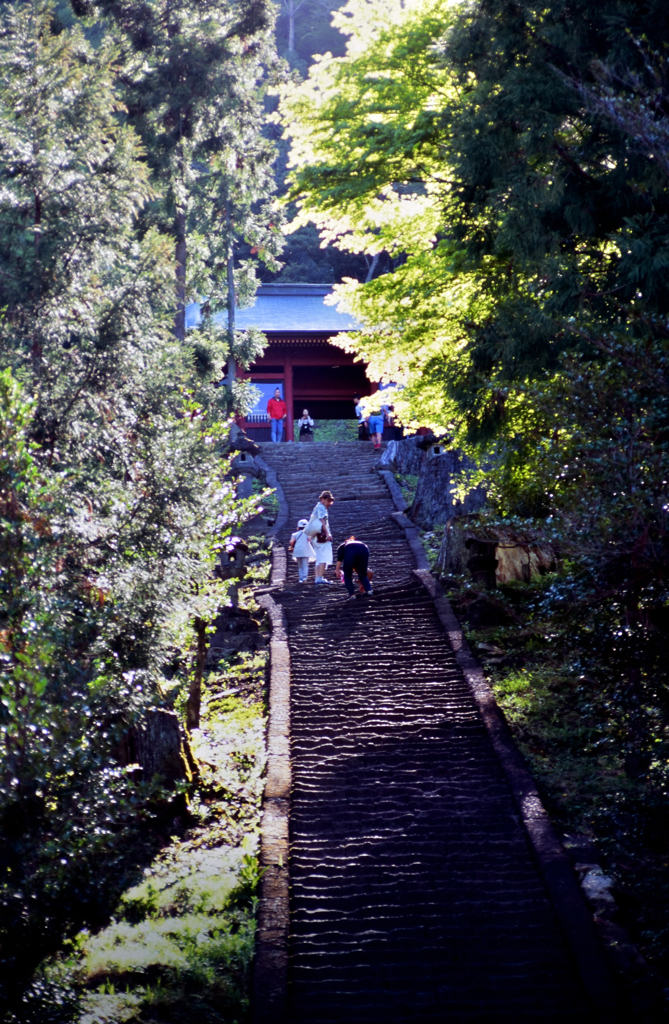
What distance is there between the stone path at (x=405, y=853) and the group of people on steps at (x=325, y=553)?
1087 millimetres

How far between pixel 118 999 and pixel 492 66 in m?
9.39

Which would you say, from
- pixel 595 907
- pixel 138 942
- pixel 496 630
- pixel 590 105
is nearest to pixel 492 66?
pixel 590 105

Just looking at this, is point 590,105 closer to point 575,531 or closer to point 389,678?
point 575,531

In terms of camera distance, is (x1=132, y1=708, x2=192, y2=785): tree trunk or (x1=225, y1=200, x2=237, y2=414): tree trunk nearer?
(x1=132, y1=708, x2=192, y2=785): tree trunk

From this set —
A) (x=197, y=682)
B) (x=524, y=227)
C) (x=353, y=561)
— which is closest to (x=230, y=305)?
(x=353, y=561)

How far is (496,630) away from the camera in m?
12.0

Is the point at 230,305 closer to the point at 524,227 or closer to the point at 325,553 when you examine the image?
the point at 325,553

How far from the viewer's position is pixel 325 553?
14844mm

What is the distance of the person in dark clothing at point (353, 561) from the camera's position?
13633 millimetres

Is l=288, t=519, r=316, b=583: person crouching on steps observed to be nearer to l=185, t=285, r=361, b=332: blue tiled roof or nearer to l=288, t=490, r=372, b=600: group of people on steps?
l=288, t=490, r=372, b=600: group of people on steps

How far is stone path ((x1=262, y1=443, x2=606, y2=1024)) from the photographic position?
6.17 m

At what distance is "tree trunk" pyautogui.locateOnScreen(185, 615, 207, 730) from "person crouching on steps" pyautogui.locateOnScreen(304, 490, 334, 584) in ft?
14.6

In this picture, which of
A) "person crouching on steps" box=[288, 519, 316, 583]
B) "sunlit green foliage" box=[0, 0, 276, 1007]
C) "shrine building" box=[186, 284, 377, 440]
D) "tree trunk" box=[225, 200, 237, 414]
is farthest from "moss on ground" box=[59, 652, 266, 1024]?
"shrine building" box=[186, 284, 377, 440]

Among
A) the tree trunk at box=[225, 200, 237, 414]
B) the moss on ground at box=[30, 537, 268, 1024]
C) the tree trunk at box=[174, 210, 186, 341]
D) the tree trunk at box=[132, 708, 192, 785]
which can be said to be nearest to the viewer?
the moss on ground at box=[30, 537, 268, 1024]
